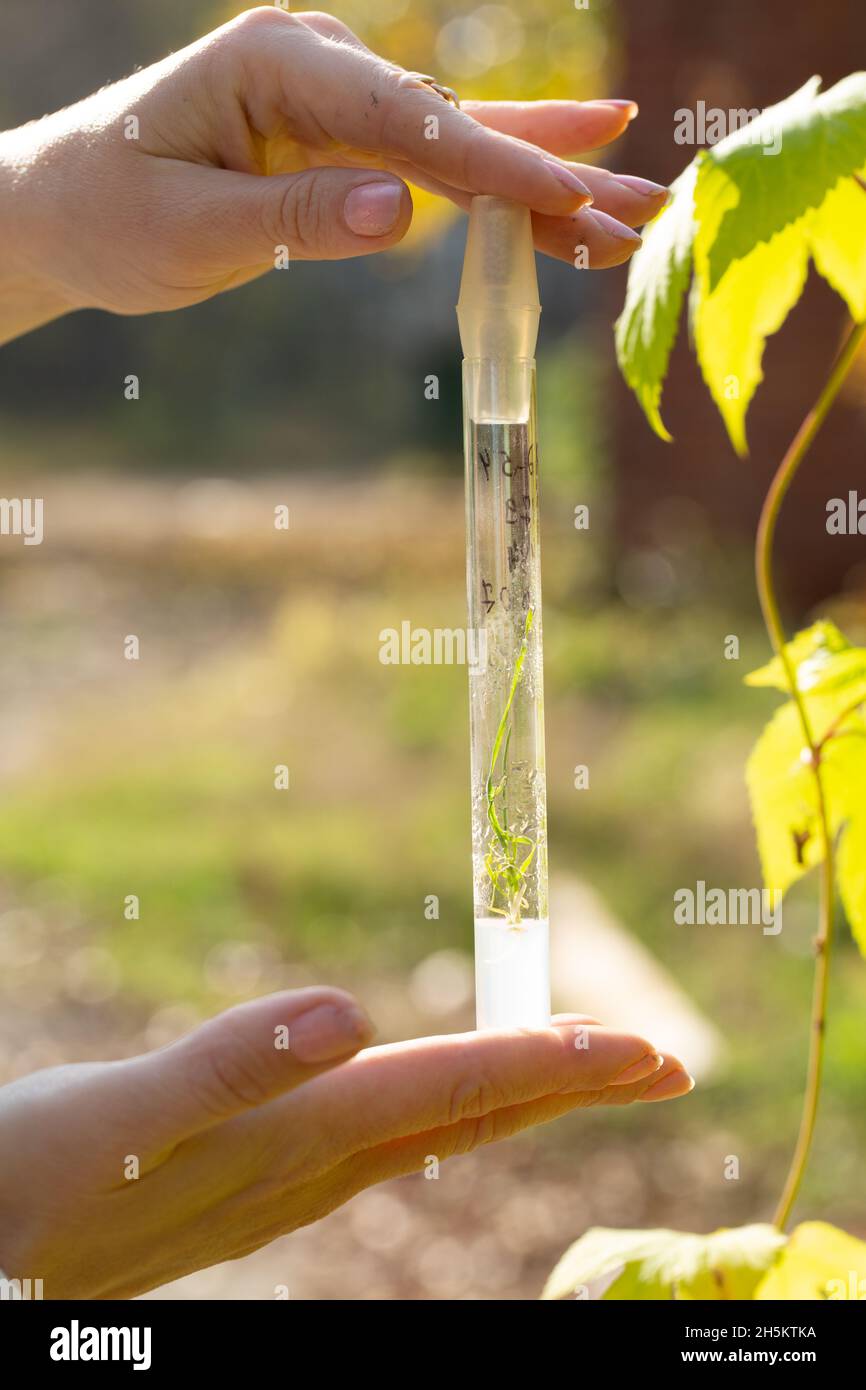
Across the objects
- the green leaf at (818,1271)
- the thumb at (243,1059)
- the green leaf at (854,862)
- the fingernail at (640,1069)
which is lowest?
the green leaf at (818,1271)

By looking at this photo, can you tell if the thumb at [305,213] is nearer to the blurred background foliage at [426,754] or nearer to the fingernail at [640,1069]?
the fingernail at [640,1069]

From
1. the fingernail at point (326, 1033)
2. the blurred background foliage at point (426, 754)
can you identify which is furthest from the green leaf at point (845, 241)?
the blurred background foliage at point (426, 754)


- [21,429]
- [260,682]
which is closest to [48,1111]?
[260,682]

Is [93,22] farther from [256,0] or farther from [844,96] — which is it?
[844,96]

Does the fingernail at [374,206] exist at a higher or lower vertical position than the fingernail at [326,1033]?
higher

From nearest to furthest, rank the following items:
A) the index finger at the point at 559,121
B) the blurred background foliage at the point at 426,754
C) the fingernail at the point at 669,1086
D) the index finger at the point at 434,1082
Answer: the index finger at the point at 434,1082
the fingernail at the point at 669,1086
the index finger at the point at 559,121
the blurred background foliage at the point at 426,754

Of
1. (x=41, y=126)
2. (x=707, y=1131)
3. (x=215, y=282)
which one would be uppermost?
(x=41, y=126)

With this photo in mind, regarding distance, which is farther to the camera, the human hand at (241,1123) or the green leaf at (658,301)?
the green leaf at (658,301)

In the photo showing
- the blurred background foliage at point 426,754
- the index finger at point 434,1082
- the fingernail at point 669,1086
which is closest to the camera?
the index finger at point 434,1082
